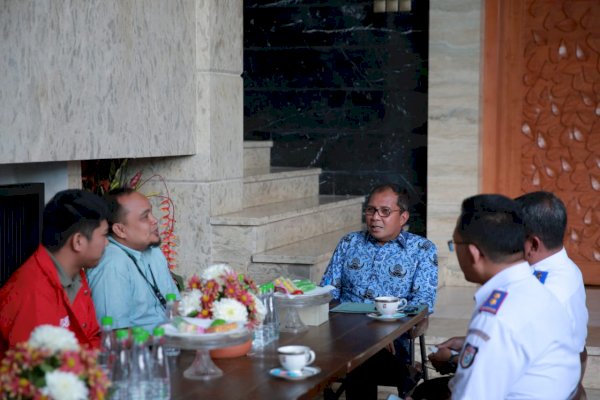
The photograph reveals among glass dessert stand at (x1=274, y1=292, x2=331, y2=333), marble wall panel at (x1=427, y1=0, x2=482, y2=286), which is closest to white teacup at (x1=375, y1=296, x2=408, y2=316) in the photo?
glass dessert stand at (x1=274, y1=292, x2=331, y2=333)

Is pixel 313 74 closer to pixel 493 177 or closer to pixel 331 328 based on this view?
pixel 493 177

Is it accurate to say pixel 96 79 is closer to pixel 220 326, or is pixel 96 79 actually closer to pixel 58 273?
pixel 58 273

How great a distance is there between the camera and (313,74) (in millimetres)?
8328

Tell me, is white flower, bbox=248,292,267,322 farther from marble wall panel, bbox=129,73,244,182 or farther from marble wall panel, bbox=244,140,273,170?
marble wall panel, bbox=244,140,273,170

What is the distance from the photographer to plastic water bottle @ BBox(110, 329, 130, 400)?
9.37 ft

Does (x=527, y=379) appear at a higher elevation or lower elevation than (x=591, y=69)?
lower

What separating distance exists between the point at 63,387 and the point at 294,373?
1.03m

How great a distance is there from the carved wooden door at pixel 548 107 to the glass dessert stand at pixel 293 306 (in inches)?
161

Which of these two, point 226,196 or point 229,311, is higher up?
point 226,196

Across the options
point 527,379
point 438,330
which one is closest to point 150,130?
point 438,330

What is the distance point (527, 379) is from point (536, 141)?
17.4 feet

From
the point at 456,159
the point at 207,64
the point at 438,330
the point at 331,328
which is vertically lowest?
the point at 438,330

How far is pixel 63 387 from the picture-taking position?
2.28m

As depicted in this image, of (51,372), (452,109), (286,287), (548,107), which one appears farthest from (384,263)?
(548,107)
